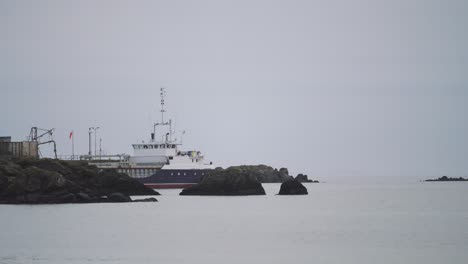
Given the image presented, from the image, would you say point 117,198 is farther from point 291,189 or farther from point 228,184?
point 291,189

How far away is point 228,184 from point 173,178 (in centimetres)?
1997

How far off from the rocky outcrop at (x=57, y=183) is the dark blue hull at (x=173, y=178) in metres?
22.1

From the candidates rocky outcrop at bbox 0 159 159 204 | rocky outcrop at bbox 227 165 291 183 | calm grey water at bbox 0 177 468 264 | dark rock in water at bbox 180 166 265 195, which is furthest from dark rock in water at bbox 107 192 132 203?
rocky outcrop at bbox 227 165 291 183

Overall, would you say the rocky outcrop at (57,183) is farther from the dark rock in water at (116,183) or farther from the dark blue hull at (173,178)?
the dark blue hull at (173,178)

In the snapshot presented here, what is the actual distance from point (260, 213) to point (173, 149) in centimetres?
4553

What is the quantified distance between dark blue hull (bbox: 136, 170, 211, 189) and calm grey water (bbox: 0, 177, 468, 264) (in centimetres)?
3015

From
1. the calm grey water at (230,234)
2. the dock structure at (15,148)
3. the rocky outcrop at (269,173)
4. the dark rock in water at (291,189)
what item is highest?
the rocky outcrop at (269,173)

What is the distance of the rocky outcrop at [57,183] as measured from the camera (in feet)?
236

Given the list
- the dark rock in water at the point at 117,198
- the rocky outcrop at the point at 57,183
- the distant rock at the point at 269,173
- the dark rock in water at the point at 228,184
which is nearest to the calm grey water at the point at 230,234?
the rocky outcrop at the point at 57,183

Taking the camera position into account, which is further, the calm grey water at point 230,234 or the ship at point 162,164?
the ship at point 162,164

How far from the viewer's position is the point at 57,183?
72.9 metres

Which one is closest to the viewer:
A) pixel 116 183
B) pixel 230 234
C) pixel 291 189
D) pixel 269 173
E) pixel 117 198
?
pixel 230 234

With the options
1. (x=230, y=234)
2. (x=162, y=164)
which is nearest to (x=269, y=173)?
(x=162, y=164)

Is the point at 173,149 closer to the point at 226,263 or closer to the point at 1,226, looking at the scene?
the point at 1,226
